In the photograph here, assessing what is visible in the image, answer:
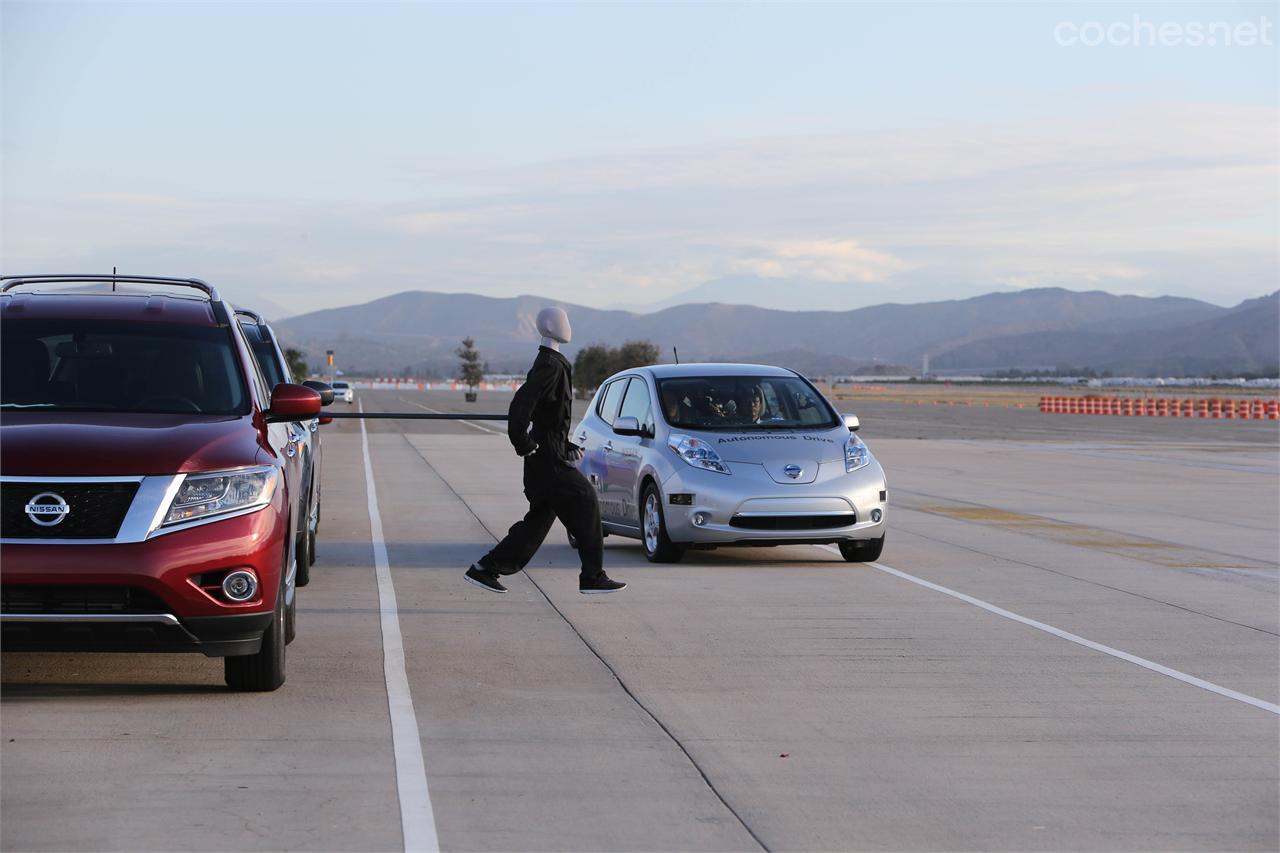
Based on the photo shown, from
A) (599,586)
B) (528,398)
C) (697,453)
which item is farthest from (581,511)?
(697,453)

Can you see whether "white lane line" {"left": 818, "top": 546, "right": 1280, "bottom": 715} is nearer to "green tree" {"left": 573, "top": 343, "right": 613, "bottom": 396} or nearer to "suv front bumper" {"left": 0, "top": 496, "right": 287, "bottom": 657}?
"suv front bumper" {"left": 0, "top": 496, "right": 287, "bottom": 657}

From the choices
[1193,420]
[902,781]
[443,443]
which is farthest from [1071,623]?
[1193,420]

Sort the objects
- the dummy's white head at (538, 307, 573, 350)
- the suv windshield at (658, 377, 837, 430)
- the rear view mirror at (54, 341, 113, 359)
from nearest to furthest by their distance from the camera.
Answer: the rear view mirror at (54, 341, 113, 359), the dummy's white head at (538, 307, 573, 350), the suv windshield at (658, 377, 837, 430)

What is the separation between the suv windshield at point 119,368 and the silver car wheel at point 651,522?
5514 mm

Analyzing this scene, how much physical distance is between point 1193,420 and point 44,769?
60.1 metres

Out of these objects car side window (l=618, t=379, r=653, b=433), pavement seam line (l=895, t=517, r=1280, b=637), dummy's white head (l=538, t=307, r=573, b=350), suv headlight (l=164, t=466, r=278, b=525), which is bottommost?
pavement seam line (l=895, t=517, r=1280, b=637)

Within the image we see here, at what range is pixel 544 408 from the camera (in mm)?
10609

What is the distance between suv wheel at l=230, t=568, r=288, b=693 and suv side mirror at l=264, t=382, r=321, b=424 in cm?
97

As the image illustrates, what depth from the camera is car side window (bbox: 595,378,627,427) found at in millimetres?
15469

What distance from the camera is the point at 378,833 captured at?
225 inches

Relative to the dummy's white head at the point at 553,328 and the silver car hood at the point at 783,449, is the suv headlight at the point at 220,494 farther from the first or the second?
the silver car hood at the point at 783,449

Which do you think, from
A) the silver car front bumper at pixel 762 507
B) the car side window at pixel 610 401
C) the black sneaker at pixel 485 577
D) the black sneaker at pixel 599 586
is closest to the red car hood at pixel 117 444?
the black sneaker at pixel 485 577

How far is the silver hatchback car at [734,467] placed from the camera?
1331cm

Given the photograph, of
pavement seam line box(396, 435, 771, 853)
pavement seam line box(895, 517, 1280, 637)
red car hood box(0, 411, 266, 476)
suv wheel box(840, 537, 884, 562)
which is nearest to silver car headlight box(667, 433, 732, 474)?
suv wheel box(840, 537, 884, 562)
